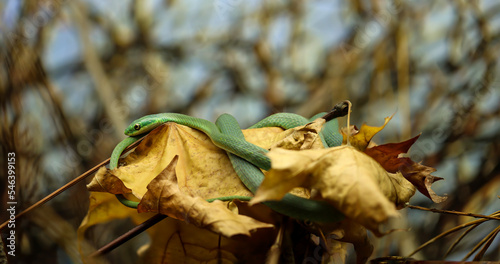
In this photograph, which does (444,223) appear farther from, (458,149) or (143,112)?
(143,112)

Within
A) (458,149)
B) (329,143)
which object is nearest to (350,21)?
(458,149)

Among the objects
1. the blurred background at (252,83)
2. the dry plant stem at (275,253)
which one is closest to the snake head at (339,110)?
the dry plant stem at (275,253)

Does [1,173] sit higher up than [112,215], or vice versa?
[1,173]

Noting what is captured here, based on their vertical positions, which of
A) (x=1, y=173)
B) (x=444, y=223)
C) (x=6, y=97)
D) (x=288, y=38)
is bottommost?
(x=444, y=223)

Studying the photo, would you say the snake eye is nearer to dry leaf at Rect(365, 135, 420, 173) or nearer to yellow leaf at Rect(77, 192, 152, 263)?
dry leaf at Rect(365, 135, 420, 173)

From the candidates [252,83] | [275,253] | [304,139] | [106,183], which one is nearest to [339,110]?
[304,139]

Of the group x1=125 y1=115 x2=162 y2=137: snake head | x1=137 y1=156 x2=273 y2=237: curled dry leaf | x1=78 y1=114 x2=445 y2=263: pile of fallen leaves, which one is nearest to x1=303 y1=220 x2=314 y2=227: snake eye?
x1=78 y1=114 x2=445 y2=263: pile of fallen leaves
